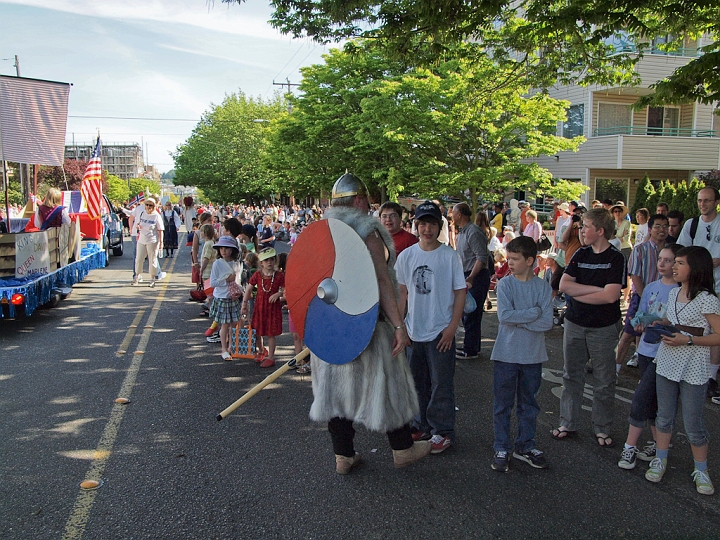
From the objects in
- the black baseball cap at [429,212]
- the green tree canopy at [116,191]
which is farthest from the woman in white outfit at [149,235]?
the green tree canopy at [116,191]

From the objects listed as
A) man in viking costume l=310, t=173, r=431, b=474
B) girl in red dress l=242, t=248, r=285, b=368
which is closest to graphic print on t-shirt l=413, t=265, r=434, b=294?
man in viking costume l=310, t=173, r=431, b=474

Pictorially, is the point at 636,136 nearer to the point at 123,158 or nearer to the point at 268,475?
the point at 268,475

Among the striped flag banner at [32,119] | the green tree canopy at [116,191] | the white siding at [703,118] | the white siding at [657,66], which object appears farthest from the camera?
the green tree canopy at [116,191]

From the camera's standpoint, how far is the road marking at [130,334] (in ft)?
24.2

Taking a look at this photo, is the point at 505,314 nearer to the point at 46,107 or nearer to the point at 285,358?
the point at 285,358

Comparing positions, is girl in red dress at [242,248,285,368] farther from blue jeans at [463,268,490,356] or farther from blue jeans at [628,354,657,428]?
blue jeans at [628,354,657,428]

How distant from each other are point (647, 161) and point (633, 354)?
1852cm

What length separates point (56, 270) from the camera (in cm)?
1003

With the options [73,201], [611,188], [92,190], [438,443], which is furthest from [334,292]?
[611,188]

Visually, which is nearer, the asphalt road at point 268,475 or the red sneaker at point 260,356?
the asphalt road at point 268,475

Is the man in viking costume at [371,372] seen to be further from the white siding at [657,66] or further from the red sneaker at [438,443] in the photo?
the white siding at [657,66]

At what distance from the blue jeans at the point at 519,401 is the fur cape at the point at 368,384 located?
718mm

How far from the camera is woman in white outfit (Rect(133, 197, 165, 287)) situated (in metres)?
13.1

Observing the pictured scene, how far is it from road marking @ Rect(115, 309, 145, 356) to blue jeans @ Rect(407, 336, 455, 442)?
431 cm
